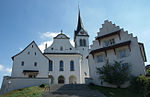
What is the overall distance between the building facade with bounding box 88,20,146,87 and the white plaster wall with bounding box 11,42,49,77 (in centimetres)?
1060

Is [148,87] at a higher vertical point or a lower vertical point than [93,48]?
lower

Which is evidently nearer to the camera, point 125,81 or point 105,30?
point 125,81

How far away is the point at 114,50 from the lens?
26578mm

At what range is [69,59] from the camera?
38125 millimetres

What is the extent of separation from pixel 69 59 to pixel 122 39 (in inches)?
652

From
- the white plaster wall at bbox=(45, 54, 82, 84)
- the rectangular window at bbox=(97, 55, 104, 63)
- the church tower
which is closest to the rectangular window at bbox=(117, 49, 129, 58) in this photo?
the rectangular window at bbox=(97, 55, 104, 63)

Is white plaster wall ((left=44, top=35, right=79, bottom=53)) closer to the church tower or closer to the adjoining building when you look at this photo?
the adjoining building

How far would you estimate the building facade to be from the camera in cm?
2386

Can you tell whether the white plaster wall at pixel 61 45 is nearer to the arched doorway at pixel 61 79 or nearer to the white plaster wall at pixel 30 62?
the arched doorway at pixel 61 79

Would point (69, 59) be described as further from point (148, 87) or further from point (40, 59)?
point (148, 87)

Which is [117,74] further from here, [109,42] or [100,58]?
[109,42]

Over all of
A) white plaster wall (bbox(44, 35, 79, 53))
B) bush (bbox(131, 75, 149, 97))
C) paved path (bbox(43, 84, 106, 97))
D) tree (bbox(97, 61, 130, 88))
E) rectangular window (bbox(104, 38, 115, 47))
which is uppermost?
white plaster wall (bbox(44, 35, 79, 53))

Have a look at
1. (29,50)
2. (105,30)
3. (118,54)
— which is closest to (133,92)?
(118,54)

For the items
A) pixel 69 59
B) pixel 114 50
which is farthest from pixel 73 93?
pixel 69 59
